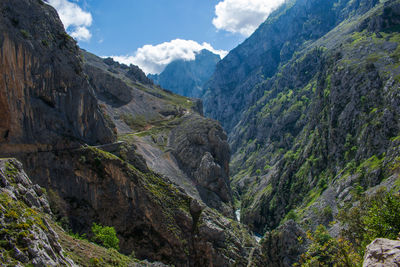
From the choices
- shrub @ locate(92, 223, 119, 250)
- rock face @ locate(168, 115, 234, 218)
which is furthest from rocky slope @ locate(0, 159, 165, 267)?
rock face @ locate(168, 115, 234, 218)

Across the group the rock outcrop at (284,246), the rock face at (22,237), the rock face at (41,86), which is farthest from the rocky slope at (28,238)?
the rock outcrop at (284,246)

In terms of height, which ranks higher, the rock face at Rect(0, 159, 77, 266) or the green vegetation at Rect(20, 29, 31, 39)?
the green vegetation at Rect(20, 29, 31, 39)

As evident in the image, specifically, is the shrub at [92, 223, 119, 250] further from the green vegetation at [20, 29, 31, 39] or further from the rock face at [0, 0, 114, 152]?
the green vegetation at [20, 29, 31, 39]

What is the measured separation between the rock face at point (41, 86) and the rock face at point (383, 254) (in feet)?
187

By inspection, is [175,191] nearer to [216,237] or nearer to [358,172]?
[216,237]

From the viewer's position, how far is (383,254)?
14.8m

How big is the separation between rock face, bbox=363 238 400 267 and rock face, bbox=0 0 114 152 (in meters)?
56.9

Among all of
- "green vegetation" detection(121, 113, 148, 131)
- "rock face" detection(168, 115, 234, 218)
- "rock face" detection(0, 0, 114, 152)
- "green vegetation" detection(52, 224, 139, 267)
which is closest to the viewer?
"green vegetation" detection(52, 224, 139, 267)

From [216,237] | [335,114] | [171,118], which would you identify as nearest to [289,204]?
[335,114]

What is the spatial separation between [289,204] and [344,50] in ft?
318

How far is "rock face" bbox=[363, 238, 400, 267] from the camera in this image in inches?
562

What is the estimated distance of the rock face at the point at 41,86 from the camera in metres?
56.1

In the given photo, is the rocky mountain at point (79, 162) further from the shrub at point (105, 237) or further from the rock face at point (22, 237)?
the rock face at point (22, 237)

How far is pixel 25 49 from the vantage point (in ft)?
196
